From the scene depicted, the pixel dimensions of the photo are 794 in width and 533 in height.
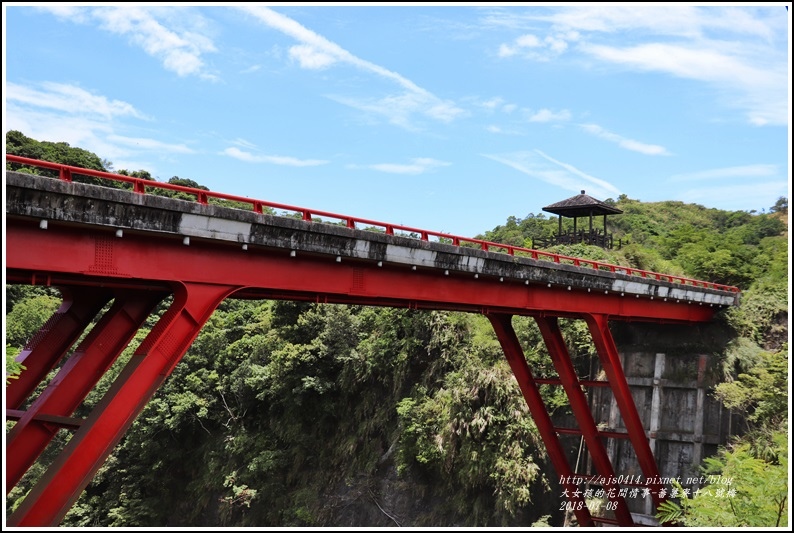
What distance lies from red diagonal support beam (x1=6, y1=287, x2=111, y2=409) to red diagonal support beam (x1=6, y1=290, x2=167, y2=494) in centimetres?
52

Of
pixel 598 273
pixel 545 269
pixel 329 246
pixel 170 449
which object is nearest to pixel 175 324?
pixel 329 246

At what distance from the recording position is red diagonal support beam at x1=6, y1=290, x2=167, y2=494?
13297 millimetres

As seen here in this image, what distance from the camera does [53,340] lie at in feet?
48.6

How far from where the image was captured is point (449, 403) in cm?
3173

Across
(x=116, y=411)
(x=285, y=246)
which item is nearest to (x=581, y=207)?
(x=285, y=246)

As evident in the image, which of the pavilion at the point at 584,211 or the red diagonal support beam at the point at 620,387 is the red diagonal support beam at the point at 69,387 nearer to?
the red diagonal support beam at the point at 620,387

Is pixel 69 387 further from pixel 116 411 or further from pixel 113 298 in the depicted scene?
pixel 113 298

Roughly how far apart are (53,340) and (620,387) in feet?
63.9

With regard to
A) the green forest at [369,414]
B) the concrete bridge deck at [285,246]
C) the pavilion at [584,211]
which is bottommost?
the green forest at [369,414]

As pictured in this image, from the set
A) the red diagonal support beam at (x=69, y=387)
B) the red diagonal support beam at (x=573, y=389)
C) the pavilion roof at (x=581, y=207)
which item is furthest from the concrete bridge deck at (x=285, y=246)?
the pavilion roof at (x=581, y=207)

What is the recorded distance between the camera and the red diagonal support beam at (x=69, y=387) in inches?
523

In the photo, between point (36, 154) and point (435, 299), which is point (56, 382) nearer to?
point (435, 299)

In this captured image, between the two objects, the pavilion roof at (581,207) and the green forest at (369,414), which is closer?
the green forest at (369,414)

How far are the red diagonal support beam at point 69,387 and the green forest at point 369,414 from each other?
733 inches
